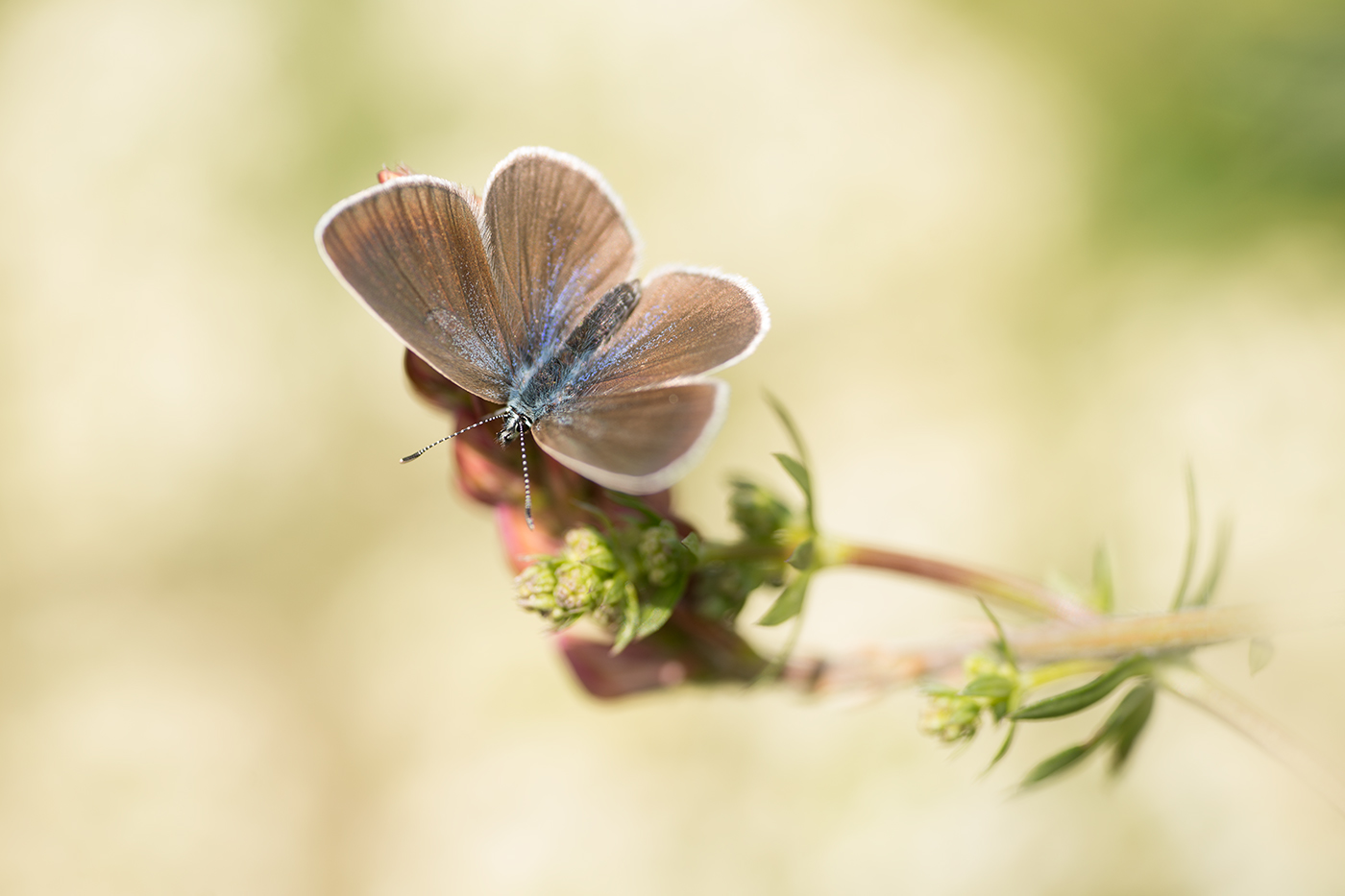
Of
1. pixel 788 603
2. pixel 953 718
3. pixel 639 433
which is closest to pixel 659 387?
pixel 639 433

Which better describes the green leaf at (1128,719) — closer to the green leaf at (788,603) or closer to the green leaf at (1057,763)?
the green leaf at (1057,763)

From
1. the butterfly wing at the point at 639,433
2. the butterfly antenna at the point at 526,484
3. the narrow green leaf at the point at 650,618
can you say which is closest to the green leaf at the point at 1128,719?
the narrow green leaf at the point at 650,618

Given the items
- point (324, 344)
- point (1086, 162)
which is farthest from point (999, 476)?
point (324, 344)

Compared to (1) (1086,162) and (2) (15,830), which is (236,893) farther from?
(1) (1086,162)

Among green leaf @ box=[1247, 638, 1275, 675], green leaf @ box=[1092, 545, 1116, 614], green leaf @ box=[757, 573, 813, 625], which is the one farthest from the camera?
green leaf @ box=[1092, 545, 1116, 614]

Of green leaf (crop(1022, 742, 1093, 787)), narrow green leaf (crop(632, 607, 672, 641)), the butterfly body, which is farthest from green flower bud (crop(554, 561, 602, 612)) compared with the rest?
green leaf (crop(1022, 742, 1093, 787))

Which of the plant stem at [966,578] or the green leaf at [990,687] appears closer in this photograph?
the green leaf at [990,687]

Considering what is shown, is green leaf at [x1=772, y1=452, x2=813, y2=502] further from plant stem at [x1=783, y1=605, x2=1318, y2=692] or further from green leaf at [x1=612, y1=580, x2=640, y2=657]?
plant stem at [x1=783, y1=605, x2=1318, y2=692]
